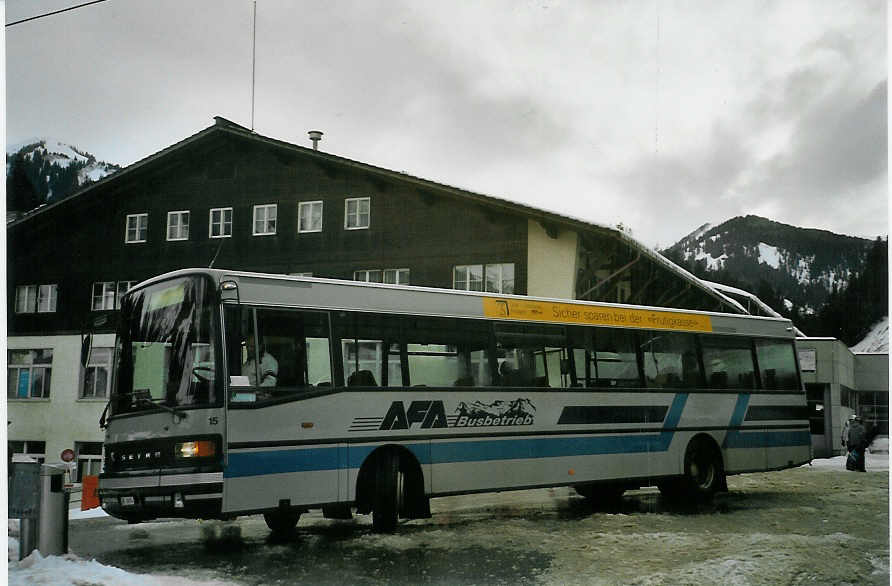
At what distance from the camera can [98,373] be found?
6.60 m

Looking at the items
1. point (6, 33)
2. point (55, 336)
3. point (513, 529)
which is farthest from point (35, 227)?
point (513, 529)

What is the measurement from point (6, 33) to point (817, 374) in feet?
25.3

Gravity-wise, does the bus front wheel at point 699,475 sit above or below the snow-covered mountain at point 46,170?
below

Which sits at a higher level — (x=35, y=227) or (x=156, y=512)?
(x=35, y=227)

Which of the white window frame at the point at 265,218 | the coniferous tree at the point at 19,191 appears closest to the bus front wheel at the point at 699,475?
the white window frame at the point at 265,218

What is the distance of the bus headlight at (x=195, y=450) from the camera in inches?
238

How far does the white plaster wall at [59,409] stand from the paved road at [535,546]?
2.26 ft

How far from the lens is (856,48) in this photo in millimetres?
7070

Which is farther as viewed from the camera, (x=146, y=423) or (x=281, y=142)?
(x=281, y=142)

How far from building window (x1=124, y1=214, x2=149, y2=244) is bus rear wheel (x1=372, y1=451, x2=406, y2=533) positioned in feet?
8.30

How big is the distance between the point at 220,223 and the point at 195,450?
2.00 meters

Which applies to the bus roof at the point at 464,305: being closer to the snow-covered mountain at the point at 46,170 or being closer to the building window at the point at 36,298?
the building window at the point at 36,298

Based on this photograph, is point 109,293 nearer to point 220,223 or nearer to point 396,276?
point 220,223

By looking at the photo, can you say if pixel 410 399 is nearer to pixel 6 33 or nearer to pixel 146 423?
pixel 146 423
